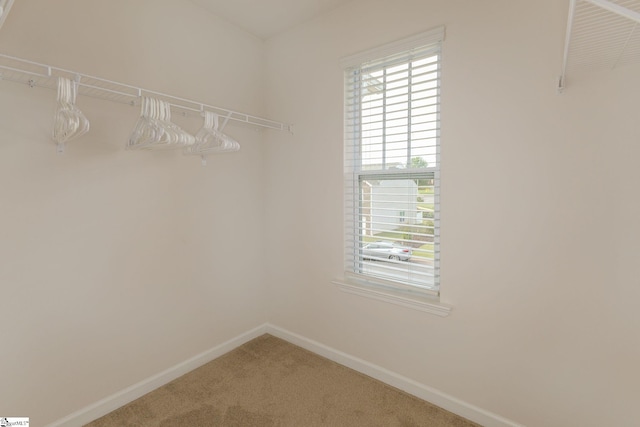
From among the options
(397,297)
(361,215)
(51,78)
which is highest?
(51,78)

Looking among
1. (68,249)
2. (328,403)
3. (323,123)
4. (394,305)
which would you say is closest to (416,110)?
(323,123)

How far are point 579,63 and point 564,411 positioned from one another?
65.9 inches

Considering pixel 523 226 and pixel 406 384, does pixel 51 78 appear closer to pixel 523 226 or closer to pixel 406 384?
pixel 523 226

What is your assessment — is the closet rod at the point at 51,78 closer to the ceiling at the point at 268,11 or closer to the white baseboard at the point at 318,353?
the ceiling at the point at 268,11

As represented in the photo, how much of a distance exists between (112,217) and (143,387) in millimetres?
1135

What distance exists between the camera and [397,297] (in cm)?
211

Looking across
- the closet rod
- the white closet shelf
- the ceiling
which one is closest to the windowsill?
the white closet shelf

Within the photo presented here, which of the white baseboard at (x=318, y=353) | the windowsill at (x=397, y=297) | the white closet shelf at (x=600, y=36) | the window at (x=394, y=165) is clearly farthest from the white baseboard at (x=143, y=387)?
the white closet shelf at (x=600, y=36)

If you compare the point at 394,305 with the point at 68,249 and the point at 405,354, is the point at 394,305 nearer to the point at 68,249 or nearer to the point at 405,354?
the point at 405,354

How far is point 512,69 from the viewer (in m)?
1.66

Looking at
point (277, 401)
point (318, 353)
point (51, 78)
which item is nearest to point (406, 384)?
point (318, 353)

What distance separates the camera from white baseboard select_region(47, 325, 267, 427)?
181 centimetres

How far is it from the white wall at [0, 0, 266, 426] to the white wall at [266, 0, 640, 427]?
110 cm

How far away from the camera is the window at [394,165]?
1.99m
